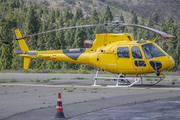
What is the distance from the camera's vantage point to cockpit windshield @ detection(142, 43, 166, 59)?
53.2 feet

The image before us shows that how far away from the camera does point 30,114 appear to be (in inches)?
356

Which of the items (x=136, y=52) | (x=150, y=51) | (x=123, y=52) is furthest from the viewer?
(x=123, y=52)

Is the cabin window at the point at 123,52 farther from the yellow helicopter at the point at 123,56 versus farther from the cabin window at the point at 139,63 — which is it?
the cabin window at the point at 139,63

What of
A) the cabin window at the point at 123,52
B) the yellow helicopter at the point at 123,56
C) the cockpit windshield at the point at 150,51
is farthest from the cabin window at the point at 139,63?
the cabin window at the point at 123,52

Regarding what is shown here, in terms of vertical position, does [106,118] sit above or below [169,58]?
below

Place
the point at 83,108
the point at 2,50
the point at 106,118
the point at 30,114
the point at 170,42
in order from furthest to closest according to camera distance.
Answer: the point at 170,42 → the point at 2,50 → the point at 83,108 → the point at 30,114 → the point at 106,118

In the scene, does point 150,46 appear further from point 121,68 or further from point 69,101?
point 69,101

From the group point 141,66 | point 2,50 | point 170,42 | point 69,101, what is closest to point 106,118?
point 69,101

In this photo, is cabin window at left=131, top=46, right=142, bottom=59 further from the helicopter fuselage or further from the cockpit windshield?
the cockpit windshield

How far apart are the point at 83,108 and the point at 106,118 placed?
1815 millimetres

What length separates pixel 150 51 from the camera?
53.4 ft

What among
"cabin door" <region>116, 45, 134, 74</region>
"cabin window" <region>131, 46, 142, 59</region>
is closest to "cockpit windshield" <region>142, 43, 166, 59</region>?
"cabin window" <region>131, 46, 142, 59</region>

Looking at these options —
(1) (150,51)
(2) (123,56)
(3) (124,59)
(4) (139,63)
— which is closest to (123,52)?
(2) (123,56)

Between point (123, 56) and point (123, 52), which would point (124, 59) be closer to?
point (123, 56)
